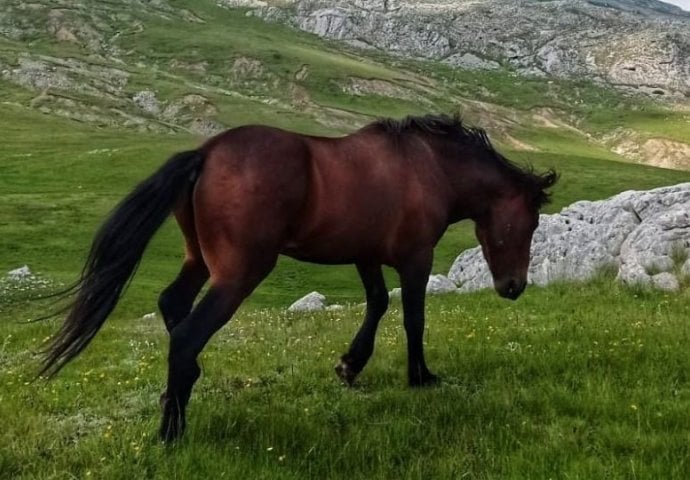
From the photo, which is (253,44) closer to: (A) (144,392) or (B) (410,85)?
(B) (410,85)

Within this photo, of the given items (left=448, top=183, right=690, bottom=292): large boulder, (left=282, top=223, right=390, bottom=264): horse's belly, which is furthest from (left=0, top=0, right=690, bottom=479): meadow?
(left=282, top=223, right=390, bottom=264): horse's belly

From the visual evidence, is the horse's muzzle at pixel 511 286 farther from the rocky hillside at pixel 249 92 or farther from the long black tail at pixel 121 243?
the rocky hillside at pixel 249 92

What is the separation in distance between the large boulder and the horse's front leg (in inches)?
387

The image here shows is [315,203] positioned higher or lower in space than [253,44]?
higher

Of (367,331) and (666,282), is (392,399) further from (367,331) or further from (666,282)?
(666,282)

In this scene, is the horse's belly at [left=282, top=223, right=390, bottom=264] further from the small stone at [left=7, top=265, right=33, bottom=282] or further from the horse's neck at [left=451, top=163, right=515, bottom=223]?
the small stone at [left=7, top=265, right=33, bottom=282]

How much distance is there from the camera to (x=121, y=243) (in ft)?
22.9

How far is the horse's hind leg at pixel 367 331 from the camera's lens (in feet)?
27.8

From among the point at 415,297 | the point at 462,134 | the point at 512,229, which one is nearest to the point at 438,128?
the point at 462,134

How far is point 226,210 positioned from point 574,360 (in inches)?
197

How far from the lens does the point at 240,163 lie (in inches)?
273

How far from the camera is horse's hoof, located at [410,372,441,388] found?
8.40 meters

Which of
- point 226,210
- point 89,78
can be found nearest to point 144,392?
point 226,210

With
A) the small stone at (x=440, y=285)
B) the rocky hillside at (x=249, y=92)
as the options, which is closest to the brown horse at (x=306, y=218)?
the small stone at (x=440, y=285)
